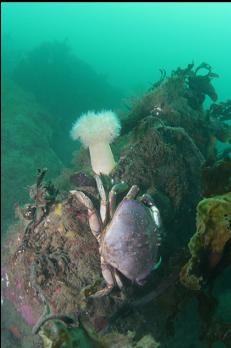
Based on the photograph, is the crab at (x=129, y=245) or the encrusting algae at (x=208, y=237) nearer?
the encrusting algae at (x=208, y=237)

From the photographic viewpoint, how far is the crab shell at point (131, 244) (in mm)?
3703

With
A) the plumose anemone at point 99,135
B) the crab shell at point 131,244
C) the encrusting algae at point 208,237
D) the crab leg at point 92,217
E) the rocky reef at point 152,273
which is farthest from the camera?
the plumose anemone at point 99,135

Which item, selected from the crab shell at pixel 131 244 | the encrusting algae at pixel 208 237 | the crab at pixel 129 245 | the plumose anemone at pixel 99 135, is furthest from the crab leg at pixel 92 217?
the encrusting algae at pixel 208 237

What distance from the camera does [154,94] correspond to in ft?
22.6

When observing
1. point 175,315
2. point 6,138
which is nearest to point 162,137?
point 175,315

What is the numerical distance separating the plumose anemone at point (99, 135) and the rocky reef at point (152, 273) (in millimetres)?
283

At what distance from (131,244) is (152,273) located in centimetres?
45

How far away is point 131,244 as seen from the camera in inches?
146

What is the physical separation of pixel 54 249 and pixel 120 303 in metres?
1.02

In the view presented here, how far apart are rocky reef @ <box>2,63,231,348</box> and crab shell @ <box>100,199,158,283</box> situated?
0.69 feet

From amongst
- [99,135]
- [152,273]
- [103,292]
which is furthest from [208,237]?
[99,135]

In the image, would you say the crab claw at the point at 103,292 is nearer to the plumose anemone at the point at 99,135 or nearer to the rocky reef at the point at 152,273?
the rocky reef at the point at 152,273

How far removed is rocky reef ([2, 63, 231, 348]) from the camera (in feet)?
9.80

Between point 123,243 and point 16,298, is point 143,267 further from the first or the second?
point 16,298
